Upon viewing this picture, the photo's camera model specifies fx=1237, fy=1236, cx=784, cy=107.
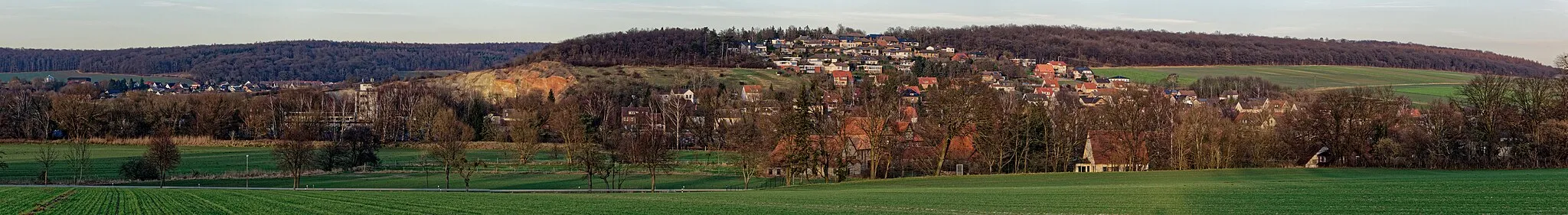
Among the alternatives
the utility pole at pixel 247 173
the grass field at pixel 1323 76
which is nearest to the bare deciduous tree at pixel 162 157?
the utility pole at pixel 247 173

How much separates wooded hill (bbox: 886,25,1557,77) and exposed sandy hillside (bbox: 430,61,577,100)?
71.7 meters

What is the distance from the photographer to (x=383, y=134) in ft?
276

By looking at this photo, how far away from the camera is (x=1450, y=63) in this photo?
172750mm

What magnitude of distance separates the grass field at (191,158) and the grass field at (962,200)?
24.4m

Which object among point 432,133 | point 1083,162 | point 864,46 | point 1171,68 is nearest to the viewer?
point 1083,162

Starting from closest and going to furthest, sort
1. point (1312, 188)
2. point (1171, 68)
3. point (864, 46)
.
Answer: point (1312, 188) → point (1171, 68) → point (864, 46)

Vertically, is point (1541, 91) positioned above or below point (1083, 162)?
above

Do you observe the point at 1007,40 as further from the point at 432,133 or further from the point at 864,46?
the point at 432,133

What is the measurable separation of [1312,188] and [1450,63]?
16622 cm

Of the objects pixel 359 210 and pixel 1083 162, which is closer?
pixel 359 210

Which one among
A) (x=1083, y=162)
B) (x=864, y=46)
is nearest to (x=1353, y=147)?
(x=1083, y=162)

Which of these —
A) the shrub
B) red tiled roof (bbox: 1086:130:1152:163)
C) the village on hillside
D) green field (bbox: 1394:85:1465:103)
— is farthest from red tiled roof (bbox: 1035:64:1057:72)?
the shrub

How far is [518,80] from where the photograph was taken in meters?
134

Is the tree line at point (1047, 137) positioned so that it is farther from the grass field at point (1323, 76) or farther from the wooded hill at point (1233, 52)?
the wooded hill at point (1233, 52)
